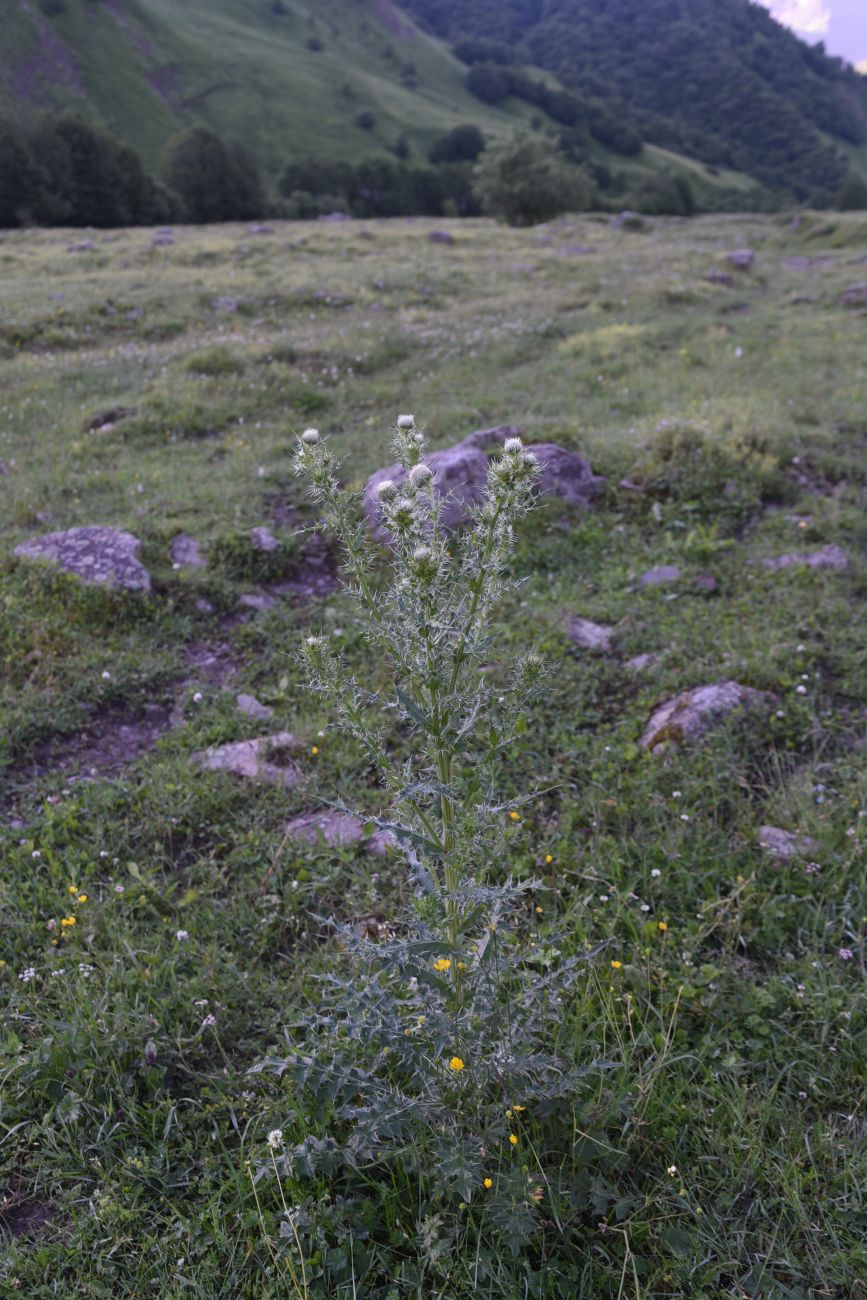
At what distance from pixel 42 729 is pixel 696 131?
16411cm

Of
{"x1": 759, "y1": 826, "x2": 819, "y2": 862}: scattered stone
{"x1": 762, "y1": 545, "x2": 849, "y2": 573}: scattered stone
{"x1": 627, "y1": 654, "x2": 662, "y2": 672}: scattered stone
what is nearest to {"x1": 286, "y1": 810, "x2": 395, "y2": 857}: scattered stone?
{"x1": 759, "y1": 826, "x2": 819, "y2": 862}: scattered stone

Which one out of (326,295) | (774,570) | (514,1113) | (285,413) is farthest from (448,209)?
(514,1113)

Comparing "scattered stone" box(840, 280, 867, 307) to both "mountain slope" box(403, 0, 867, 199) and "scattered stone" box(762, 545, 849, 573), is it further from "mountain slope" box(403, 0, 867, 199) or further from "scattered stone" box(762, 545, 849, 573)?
"mountain slope" box(403, 0, 867, 199)

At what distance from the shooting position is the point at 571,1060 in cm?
284

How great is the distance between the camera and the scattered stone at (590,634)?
5.70 meters

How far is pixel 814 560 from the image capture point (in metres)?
6.54

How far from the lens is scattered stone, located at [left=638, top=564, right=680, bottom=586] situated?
21.3 feet

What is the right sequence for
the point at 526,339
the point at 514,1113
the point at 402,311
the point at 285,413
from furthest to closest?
the point at 402,311 < the point at 526,339 < the point at 285,413 < the point at 514,1113

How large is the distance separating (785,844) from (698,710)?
3.45ft

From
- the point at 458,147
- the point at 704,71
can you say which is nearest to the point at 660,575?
the point at 458,147

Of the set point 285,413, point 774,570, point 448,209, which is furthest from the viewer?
point 448,209

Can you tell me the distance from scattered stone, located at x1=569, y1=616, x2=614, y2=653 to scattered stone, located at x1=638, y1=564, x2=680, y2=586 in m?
0.81

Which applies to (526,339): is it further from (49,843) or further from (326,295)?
(49,843)

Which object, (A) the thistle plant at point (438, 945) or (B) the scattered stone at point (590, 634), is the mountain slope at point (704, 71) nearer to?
(B) the scattered stone at point (590, 634)
